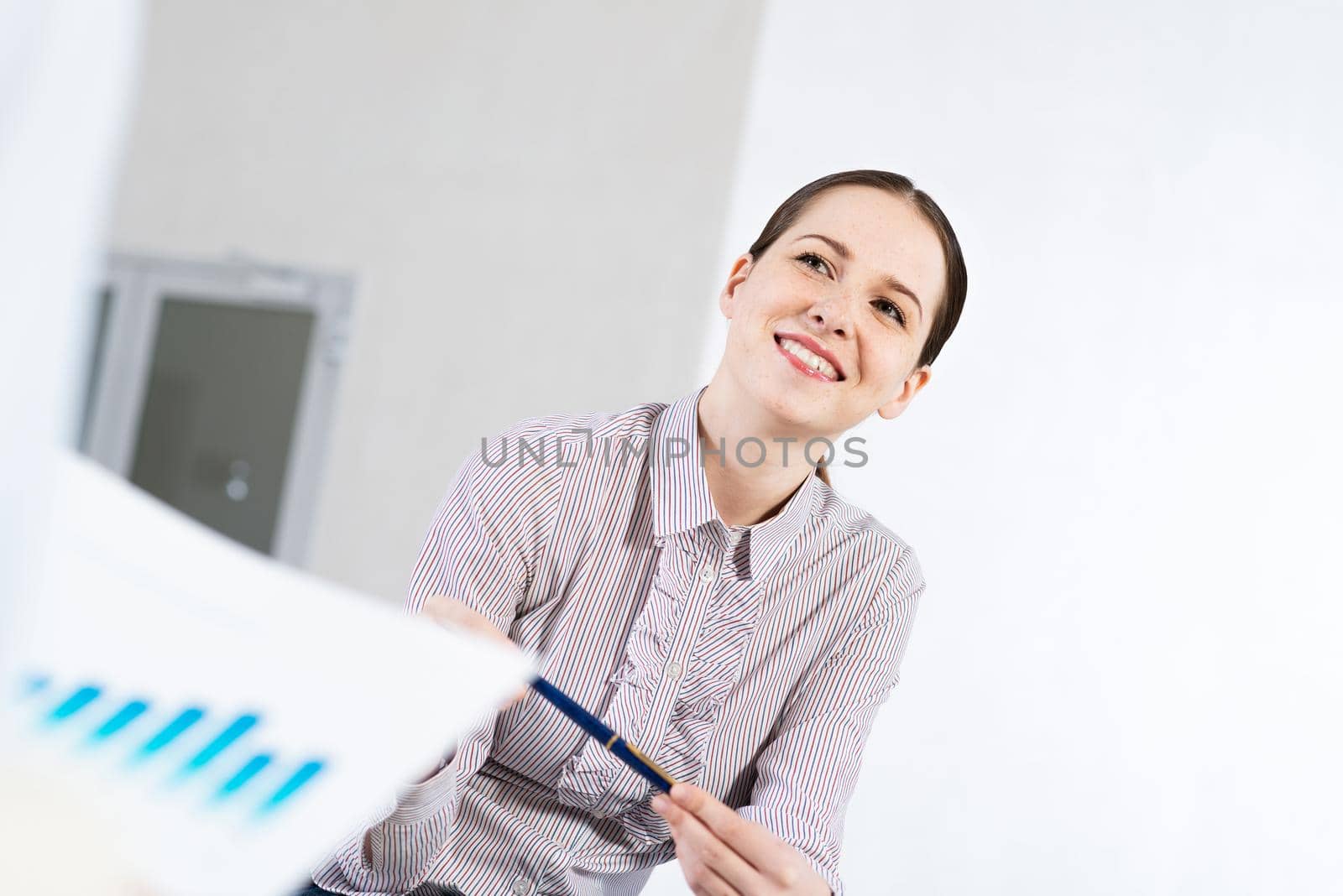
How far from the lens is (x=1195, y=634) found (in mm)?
2381

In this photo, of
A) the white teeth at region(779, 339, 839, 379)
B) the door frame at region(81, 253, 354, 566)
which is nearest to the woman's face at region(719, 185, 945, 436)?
the white teeth at region(779, 339, 839, 379)

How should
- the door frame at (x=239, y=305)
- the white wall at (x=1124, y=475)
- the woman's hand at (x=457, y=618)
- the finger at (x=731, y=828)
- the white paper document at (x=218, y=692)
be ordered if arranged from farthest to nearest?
1. the door frame at (x=239, y=305)
2. the white wall at (x=1124, y=475)
3. the finger at (x=731, y=828)
4. the woman's hand at (x=457, y=618)
5. the white paper document at (x=218, y=692)

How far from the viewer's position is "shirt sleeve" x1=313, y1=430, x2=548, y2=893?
2.94ft

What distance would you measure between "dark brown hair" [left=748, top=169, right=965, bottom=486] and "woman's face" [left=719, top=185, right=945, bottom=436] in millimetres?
11

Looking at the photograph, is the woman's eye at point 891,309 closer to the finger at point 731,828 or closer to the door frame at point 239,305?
the finger at point 731,828

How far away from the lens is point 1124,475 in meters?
2.46

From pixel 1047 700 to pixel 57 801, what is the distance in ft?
7.91

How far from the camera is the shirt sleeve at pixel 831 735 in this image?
38.8 inches

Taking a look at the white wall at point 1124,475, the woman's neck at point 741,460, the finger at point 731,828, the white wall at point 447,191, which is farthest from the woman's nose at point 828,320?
the white wall at point 447,191

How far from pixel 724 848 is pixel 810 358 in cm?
47

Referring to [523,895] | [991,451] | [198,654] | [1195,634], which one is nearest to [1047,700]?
[1195,634]

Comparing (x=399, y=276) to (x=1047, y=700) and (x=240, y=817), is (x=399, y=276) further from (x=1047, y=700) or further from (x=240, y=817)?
(x=240, y=817)

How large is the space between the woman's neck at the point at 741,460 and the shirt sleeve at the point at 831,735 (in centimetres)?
14

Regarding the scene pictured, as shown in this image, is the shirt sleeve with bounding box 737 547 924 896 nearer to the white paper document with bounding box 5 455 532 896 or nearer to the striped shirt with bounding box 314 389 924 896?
the striped shirt with bounding box 314 389 924 896
